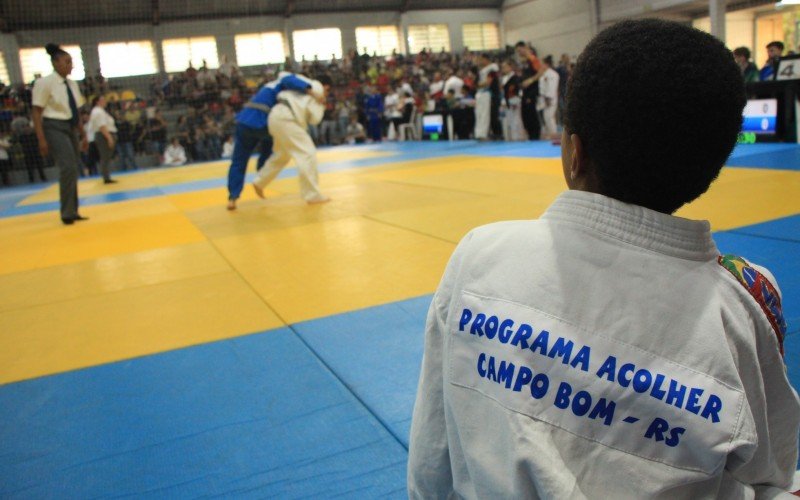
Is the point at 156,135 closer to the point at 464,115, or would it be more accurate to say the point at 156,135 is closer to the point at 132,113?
the point at 132,113

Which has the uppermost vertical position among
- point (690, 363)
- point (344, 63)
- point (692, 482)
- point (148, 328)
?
point (344, 63)

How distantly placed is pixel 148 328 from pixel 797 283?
11.9ft

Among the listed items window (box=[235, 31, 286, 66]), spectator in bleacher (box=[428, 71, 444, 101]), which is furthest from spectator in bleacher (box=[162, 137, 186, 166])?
window (box=[235, 31, 286, 66])

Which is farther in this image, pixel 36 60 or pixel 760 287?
pixel 36 60

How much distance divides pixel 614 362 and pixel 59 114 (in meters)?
8.42

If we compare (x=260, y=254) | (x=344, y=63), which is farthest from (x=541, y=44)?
(x=260, y=254)

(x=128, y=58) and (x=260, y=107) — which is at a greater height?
(x=128, y=58)

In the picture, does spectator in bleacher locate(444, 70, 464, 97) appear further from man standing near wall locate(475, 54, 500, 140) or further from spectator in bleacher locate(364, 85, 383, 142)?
spectator in bleacher locate(364, 85, 383, 142)

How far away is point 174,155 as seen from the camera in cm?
2131

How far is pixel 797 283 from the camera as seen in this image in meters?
3.39

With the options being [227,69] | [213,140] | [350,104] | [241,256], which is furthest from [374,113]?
[241,256]

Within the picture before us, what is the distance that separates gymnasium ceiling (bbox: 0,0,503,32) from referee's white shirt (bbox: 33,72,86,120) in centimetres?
2060

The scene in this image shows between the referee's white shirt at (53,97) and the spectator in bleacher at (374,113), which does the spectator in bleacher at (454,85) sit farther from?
the referee's white shirt at (53,97)

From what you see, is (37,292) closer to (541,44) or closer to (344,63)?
(344,63)
